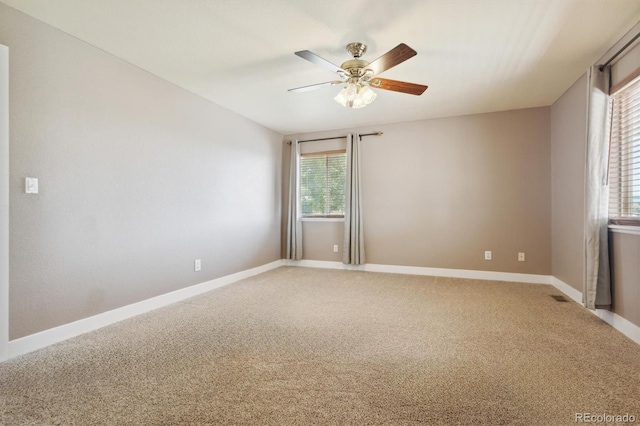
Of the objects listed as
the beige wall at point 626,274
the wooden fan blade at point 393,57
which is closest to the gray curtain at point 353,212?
the wooden fan blade at point 393,57

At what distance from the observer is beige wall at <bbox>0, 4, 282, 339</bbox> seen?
2.09m

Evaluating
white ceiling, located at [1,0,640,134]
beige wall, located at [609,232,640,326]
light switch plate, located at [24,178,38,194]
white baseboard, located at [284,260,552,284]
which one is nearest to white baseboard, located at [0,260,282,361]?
light switch plate, located at [24,178,38,194]

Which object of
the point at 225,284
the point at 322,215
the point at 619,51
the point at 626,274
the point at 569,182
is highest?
the point at 619,51

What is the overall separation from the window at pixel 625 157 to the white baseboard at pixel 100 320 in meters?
4.13

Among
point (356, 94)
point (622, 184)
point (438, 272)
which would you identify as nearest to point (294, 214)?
point (438, 272)

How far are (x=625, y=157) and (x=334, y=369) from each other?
289 centimetres

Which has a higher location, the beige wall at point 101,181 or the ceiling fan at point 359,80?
the ceiling fan at point 359,80

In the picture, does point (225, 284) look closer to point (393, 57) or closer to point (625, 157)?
point (393, 57)

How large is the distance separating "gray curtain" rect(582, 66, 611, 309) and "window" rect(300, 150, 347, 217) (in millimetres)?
3092

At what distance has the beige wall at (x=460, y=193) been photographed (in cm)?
404

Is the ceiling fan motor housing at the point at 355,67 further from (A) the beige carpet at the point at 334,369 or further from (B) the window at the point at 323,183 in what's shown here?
(B) the window at the point at 323,183

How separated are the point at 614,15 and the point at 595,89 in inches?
25.8

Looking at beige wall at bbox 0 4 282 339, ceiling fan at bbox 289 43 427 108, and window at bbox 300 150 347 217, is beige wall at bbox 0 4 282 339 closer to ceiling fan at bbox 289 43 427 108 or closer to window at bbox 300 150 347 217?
window at bbox 300 150 347 217

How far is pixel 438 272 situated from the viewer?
4.45 metres
